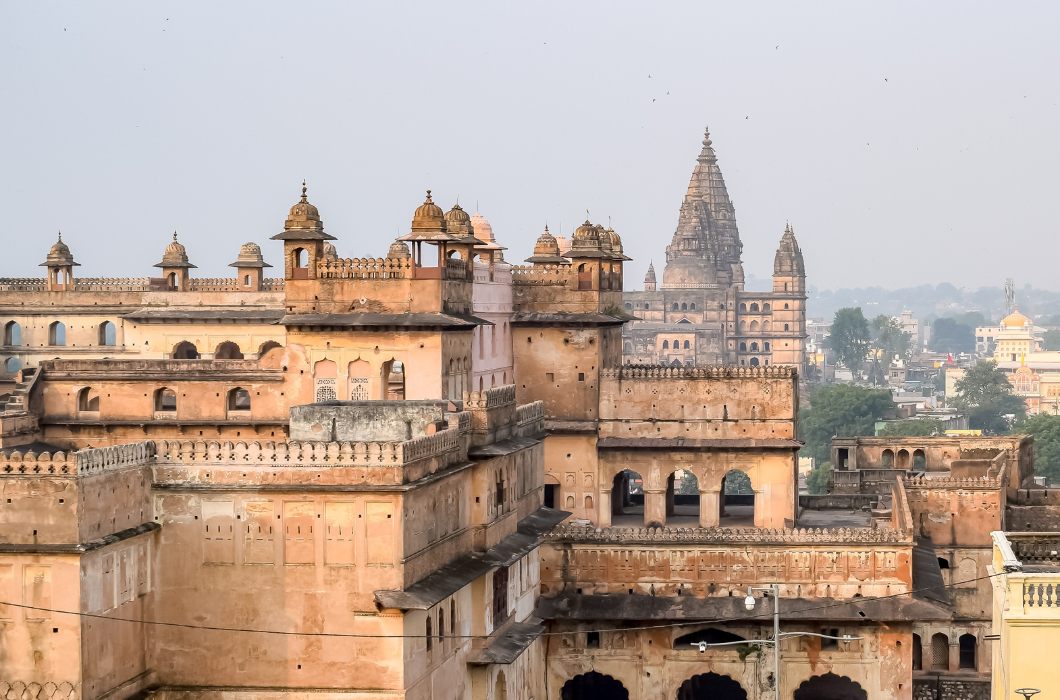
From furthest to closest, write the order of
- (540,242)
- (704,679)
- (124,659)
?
(540,242), (704,679), (124,659)

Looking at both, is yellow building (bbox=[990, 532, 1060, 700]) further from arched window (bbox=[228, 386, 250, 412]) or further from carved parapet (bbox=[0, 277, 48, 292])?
carved parapet (bbox=[0, 277, 48, 292])

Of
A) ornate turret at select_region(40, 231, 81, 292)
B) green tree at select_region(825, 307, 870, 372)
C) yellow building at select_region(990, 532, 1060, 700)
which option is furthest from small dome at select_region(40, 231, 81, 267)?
green tree at select_region(825, 307, 870, 372)

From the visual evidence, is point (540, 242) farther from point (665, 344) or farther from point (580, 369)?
point (665, 344)

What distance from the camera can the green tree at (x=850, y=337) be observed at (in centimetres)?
17388

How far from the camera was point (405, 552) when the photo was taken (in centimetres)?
2672

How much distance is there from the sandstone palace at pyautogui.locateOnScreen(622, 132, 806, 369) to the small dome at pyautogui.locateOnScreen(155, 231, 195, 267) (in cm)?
7584

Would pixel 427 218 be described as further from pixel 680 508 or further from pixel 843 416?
pixel 843 416

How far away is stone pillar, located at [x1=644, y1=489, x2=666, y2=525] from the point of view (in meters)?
41.8

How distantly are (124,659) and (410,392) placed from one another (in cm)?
1197

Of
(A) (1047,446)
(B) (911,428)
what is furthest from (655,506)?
(B) (911,428)

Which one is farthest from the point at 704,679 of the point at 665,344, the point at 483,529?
the point at 665,344

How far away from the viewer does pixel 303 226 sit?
3897cm

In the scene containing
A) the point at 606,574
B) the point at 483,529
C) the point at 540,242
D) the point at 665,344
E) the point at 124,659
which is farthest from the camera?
the point at 665,344

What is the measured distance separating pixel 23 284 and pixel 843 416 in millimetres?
66512
